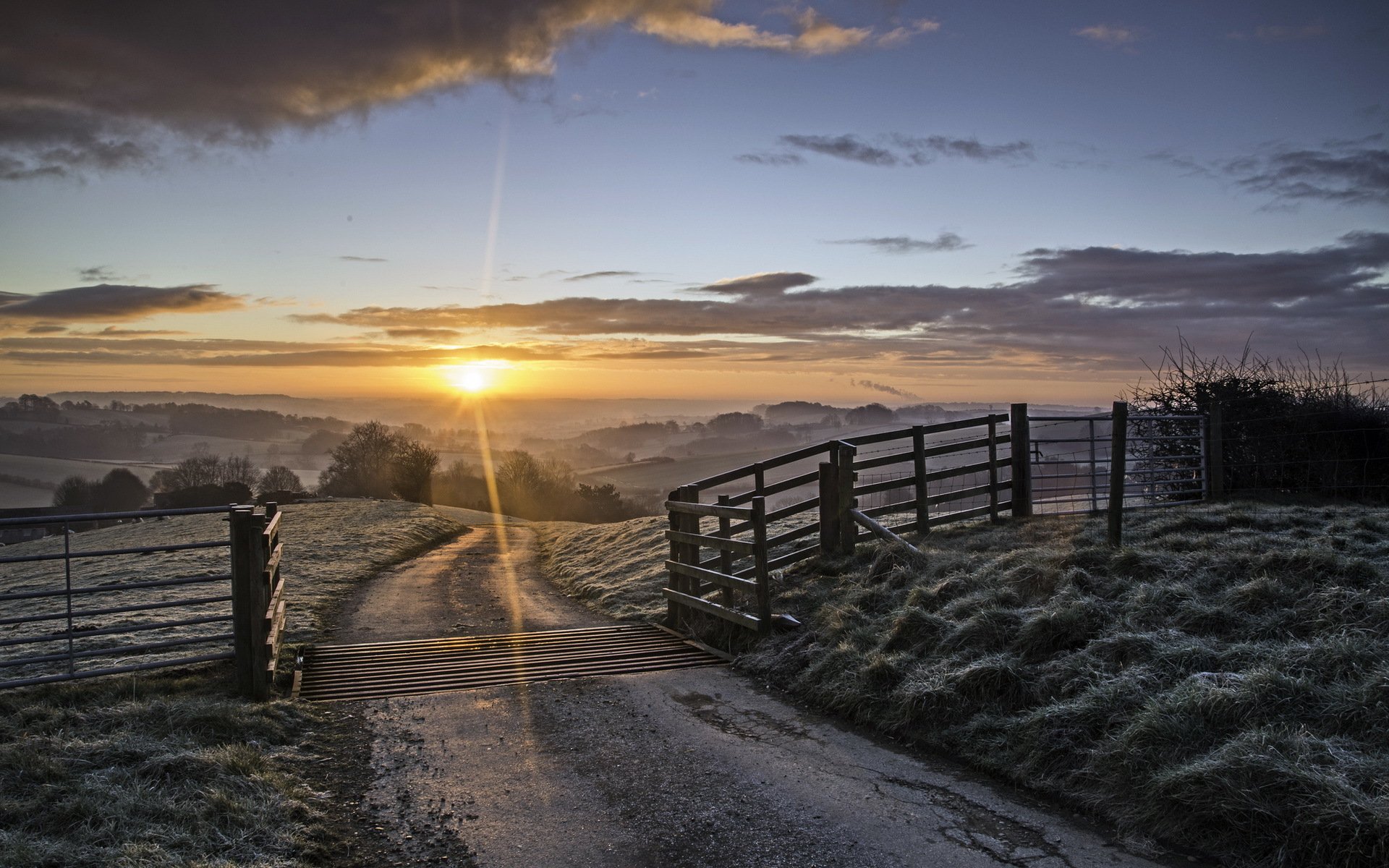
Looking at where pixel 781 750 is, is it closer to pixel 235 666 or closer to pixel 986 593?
pixel 986 593

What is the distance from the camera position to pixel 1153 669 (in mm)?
5906

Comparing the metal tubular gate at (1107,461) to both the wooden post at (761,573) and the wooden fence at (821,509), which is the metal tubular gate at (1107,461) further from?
the wooden post at (761,573)

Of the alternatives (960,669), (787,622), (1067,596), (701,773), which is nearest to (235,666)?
(701,773)

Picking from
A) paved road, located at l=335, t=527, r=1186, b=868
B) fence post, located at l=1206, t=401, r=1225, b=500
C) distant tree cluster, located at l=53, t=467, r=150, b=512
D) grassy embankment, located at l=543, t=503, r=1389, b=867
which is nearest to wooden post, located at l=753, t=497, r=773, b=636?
grassy embankment, located at l=543, t=503, r=1389, b=867

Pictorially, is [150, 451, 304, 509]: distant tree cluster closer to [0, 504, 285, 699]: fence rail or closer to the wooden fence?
[0, 504, 285, 699]: fence rail

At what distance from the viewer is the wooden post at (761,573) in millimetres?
9023

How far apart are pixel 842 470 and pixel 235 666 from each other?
6945 millimetres

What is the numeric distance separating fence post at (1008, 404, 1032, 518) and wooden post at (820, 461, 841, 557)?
365cm

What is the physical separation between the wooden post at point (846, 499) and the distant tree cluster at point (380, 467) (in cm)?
3907

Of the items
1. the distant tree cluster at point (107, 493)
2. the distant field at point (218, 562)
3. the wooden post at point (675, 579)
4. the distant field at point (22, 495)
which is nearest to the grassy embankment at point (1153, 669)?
the wooden post at point (675, 579)

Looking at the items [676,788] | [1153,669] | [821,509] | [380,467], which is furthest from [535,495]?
[1153,669]

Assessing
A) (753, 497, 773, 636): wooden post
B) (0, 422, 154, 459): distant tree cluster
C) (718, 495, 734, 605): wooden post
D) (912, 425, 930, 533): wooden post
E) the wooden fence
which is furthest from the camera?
(0, 422, 154, 459): distant tree cluster

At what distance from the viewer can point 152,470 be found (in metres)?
104

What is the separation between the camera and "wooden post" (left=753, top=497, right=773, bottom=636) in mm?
9023
